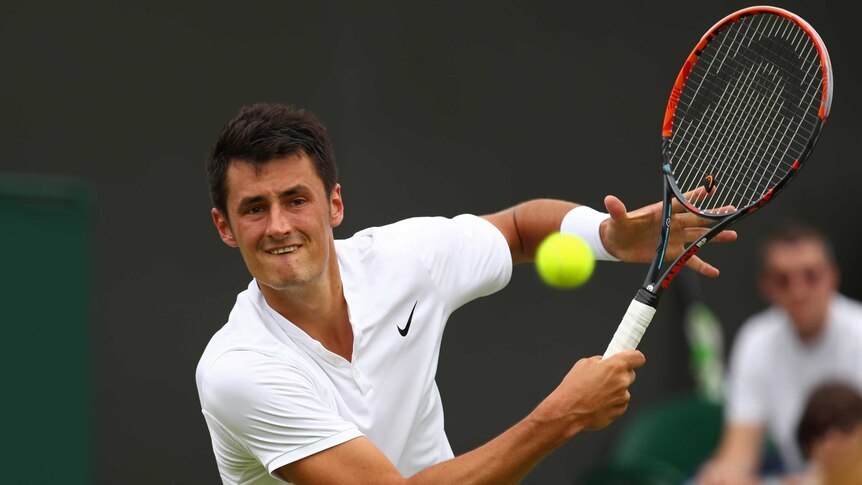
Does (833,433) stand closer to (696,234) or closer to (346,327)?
(696,234)

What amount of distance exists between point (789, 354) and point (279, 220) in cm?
312

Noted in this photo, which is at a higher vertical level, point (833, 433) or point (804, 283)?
point (804, 283)

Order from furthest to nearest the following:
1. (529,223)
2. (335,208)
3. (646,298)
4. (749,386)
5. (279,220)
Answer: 1. (749,386)
2. (529,223)
3. (335,208)
4. (279,220)
5. (646,298)

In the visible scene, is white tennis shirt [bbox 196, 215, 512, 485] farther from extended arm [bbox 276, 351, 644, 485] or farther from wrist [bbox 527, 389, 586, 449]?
wrist [bbox 527, 389, 586, 449]

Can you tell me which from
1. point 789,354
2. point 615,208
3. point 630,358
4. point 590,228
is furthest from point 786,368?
point 630,358

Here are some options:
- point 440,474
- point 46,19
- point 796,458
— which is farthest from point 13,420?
point 796,458

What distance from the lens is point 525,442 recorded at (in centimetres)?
244

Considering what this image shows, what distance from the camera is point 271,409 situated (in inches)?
101

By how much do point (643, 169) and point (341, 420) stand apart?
3.13 metres

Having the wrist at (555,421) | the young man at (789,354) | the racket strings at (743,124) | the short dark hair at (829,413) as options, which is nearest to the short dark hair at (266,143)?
the wrist at (555,421)

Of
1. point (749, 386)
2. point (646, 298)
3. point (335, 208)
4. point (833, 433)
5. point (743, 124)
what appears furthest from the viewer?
point (749, 386)

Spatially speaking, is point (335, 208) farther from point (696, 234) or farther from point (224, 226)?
point (696, 234)

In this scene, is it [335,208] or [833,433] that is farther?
[833,433]

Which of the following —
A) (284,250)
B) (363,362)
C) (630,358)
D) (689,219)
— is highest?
(284,250)
